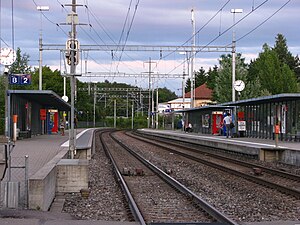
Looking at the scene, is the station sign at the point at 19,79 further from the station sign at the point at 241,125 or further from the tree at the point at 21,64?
the tree at the point at 21,64

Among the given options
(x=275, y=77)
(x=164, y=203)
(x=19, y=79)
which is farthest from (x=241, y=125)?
(x=275, y=77)

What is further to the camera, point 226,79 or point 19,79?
point 226,79

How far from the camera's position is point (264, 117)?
1602 inches

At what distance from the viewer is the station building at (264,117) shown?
113ft

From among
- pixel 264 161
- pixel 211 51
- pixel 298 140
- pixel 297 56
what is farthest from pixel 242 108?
pixel 297 56

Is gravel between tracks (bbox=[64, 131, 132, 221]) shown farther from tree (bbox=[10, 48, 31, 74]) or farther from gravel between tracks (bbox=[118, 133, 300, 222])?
tree (bbox=[10, 48, 31, 74])

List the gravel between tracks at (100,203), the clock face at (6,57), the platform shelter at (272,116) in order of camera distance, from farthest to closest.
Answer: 1. the platform shelter at (272,116)
2. the clock face at (6,57)
3. the gravel between tracks at (100,203)

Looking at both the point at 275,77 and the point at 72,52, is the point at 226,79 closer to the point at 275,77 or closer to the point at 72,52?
the point at 275,77

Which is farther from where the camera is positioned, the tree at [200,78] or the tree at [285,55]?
the tree at [200,78]

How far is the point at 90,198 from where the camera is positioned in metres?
14.1

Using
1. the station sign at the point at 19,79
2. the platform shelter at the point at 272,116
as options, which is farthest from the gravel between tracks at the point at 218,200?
the station sign at the point at 19,79

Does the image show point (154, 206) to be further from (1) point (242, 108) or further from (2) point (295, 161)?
(1) point (242, 108)

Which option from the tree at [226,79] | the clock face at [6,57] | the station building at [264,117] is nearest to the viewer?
the clock face at [6,57]

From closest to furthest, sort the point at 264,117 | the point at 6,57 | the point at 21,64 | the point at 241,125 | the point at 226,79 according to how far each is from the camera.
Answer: the point at 6,57 < the point at 264,117 < the point at 241,125 < the point at 21,64 < the point at 226,79
